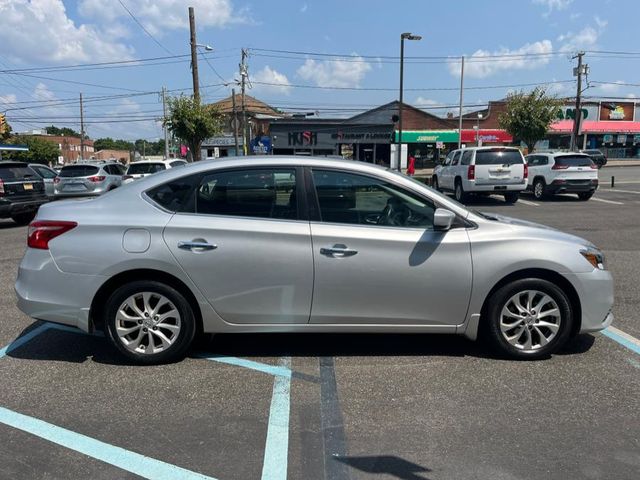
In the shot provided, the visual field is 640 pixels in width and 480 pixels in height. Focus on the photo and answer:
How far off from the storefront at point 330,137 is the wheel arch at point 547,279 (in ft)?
149

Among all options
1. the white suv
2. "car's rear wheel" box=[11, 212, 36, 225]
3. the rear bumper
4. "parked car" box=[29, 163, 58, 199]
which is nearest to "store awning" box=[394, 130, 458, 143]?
the white suv

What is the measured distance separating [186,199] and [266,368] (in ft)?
4.87

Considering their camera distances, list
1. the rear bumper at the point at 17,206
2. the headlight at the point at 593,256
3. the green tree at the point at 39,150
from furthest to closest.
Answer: the green tree at the point at 39,150 < the rear bumper at the point at 17,206 < the headlight at the point at 593,256

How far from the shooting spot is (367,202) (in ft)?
14.2

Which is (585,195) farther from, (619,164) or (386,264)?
(619,164)

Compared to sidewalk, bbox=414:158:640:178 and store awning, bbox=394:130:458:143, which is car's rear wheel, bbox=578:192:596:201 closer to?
sidewalk, bbox=414:158:640:178

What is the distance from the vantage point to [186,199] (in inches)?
167

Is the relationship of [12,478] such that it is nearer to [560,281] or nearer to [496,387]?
[496,387]

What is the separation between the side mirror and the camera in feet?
13.2

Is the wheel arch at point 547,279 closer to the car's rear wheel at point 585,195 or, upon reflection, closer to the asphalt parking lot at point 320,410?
the asphalt parking lot at point 320,410

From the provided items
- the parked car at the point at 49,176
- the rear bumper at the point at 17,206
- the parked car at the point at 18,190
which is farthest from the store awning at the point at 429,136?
the rear bumper at the point at 17,206

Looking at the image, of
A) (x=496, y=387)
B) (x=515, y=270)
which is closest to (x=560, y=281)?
(x=515, y=270)

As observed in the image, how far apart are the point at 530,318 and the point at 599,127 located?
58.1m

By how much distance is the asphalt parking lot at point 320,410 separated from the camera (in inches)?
115
